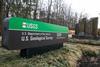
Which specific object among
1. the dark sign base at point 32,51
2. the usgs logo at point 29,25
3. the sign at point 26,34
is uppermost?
the usgs logo at point 29,25

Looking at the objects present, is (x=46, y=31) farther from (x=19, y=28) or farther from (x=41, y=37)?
(x=19, y=28)

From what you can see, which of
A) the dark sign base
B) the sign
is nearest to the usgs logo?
the sign

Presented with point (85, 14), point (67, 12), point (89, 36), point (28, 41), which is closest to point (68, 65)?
point (28, 41)

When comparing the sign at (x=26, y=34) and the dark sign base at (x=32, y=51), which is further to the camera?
the dark sign base at (x=32, y=51)

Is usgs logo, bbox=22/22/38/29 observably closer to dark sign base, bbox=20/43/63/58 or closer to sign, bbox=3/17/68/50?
sign, bbox=3/17/68/50

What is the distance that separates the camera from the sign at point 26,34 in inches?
Answer: 300

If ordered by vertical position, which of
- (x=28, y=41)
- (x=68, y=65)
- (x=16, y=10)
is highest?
(x=16, y=10)

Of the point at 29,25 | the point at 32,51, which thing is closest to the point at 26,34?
the point at 29,25

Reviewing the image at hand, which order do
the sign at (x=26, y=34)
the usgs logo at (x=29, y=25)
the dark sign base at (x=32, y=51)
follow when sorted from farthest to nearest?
the dark sign base at (x=32, y=51) → the usgs logo at (x=29, y=25) → the sign at (x=26, y=34)

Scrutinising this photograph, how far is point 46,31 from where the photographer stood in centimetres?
1042

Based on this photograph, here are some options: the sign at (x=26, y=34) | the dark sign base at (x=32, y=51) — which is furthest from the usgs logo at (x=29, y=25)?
the dark sign base at (x=32, y=51)

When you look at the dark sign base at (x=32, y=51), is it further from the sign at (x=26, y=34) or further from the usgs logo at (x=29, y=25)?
the usgs logo at (x=29, y=25)

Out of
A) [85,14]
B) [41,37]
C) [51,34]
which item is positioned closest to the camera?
[41,37]

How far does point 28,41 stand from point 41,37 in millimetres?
1197
